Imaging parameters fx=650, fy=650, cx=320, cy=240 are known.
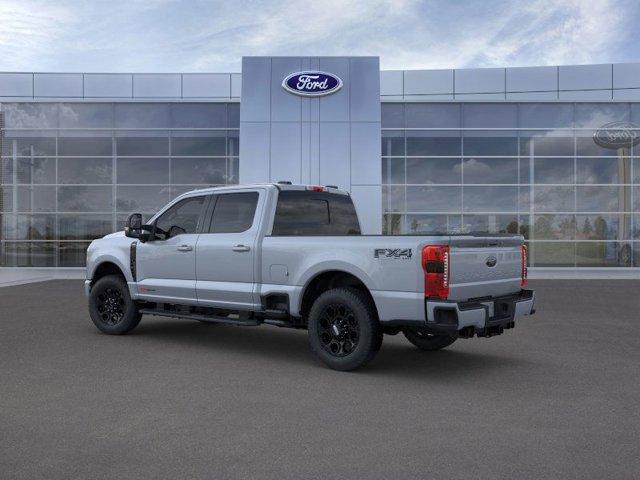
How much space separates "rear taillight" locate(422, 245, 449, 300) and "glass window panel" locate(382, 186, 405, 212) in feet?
68.5

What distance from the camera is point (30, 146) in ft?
88.9

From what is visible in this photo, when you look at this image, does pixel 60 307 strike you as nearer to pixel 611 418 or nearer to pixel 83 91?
pixel 611 418

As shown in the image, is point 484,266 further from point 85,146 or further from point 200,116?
point 85,146

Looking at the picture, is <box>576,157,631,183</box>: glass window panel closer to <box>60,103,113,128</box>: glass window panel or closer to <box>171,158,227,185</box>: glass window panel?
<box>171,158,227,185</box>: glass window panel

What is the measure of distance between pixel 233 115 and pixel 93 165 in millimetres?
6197

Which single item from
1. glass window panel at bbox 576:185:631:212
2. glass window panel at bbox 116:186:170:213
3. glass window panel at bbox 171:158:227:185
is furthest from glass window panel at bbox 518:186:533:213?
glass window panel at bbox 116:186:170:213

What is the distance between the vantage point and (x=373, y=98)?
24.0m

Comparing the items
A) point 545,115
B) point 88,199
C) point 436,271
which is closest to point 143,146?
point 88,199

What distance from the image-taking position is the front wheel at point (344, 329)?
6578mm

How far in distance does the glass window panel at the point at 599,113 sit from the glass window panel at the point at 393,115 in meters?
7.22

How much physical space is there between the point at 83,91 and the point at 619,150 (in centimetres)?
2717

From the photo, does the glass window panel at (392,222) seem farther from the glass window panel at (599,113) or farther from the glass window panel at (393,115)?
the glass window panel at (599,113)

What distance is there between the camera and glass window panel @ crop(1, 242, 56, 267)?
26.8 meters

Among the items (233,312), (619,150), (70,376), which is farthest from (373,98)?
(70,376)
